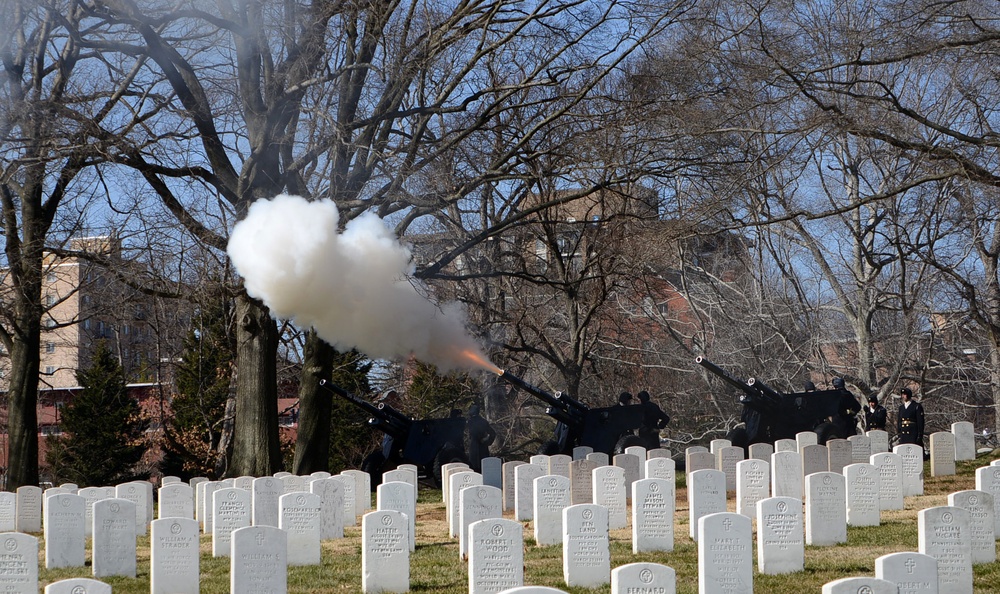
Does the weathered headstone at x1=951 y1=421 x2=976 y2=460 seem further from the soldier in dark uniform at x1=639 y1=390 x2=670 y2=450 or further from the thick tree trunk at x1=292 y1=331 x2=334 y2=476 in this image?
the thick tree trunk at x1=292 y1=331 x2=334 y2=476

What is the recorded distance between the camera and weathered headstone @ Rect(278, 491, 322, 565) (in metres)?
10.9

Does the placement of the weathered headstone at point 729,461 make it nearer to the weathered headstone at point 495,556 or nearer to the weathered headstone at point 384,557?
the weathered headstone at point 384,557

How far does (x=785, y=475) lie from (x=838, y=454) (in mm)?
1970

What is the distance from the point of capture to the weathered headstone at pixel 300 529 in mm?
10930

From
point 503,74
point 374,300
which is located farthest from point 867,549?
point 503,74

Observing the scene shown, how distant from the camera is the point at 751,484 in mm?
13203

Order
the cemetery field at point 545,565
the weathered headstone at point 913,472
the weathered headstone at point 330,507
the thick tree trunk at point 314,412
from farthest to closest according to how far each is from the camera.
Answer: the thick tree trunk at point 314,412 < the weathered headstone at point 913,472 < the weathered headstone at point 330,507 < the cemetery field at point 545,565

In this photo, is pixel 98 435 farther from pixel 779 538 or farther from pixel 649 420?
pixel 779 538

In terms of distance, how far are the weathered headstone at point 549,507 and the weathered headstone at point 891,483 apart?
4.18 metres

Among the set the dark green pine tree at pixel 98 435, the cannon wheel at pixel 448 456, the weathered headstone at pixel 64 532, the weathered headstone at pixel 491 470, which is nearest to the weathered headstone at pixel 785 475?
the weathered headstone at pixel 491 470

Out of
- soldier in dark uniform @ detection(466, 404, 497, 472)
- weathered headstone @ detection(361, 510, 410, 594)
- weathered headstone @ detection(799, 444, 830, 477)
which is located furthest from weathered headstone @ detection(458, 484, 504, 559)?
soldier in dark uniform @ detection(466, 404, 497, 472)

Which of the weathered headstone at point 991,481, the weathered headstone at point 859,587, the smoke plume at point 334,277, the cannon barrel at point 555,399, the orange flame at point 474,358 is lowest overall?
the weathered headstone at point 859,587

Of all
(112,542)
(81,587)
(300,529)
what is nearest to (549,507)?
(300,529)

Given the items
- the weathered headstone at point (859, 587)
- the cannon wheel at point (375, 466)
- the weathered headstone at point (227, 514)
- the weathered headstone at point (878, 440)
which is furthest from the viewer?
the cannon wheel at point (375, 466)
